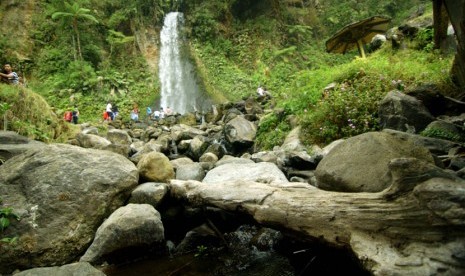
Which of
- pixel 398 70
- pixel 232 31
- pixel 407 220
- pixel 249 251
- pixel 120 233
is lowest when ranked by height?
pixel 249 251

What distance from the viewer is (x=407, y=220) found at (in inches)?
94.6

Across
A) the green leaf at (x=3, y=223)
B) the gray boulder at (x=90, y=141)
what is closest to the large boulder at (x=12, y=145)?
the green leaf at (x=3, y=223)

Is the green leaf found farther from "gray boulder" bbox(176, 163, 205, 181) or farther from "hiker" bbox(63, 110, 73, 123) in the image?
"hiker" bbox(63, 110, 73, 123)

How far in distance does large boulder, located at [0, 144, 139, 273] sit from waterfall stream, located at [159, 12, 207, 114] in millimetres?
17409

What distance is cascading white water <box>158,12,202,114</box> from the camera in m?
24.0

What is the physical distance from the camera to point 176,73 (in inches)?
1024

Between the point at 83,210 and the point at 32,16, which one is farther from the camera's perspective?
the point at 32,16

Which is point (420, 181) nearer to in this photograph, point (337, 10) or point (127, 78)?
point (127, 78)

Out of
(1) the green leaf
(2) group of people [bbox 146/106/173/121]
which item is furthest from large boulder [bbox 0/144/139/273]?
(2) group of people [bbox 146/106/173/121]

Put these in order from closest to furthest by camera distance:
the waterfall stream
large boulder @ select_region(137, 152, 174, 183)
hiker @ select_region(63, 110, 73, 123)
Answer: large boulder @ select_region(137, 152, 174, 183), hiker @ select_region(63, 110, 73, 123), the waterfall stream

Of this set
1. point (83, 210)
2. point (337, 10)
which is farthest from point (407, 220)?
point (337, 10)

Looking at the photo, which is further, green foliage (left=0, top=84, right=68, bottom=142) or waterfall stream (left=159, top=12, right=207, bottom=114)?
waterfall stream (left=159, top=12, right=207, bottom=114)

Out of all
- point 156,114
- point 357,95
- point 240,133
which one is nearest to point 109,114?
point 156,114

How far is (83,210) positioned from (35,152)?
143 centimetres
